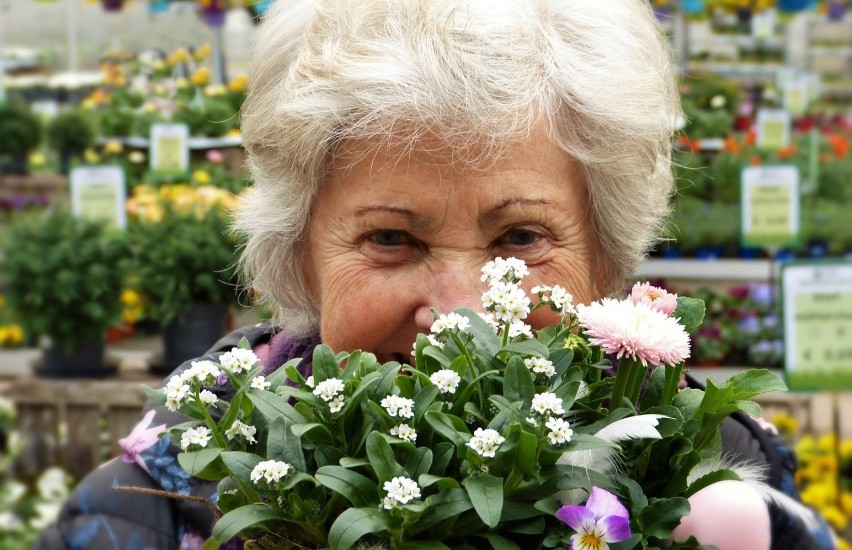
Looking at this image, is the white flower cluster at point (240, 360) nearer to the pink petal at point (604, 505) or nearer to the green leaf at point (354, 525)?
the green leaf at point (354, 525)

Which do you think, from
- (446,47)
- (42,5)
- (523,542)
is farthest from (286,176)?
(42,5)

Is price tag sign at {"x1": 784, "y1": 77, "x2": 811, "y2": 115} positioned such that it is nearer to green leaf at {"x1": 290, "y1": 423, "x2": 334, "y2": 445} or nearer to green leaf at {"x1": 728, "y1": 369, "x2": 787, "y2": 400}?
green leaf at {"x1": 728, "y1": 369, "x2": 787, "y2": 400}

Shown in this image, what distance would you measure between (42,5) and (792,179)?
13.6 ft

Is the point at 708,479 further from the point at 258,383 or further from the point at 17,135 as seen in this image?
the point at 17,135

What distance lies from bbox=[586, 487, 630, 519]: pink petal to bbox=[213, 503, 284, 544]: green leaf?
0.82ft

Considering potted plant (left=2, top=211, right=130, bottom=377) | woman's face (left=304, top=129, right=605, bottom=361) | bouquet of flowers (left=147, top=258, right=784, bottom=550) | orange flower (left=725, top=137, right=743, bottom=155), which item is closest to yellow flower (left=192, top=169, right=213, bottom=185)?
potted plant (left=2, top=211, right=130, bottom=377)

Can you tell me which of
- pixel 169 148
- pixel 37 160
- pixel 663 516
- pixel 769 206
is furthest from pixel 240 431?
pixel 37 160

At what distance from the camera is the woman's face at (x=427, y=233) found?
1.22 meters

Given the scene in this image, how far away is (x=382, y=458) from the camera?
0.84m

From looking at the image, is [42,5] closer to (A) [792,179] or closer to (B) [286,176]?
(A) [792,179]

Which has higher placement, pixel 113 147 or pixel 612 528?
pixel 612 528

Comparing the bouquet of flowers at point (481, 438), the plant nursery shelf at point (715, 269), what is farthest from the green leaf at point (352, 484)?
the plant nursery shelf at point (715, 269)

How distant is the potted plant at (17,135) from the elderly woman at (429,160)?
4.68 m

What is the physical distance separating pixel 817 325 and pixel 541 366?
101 inches
